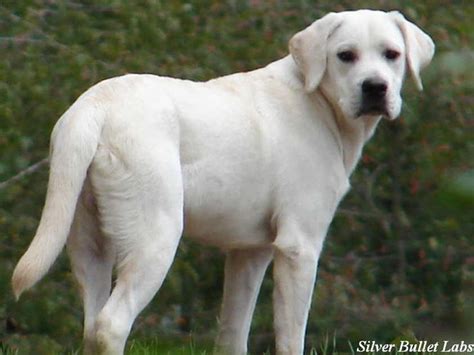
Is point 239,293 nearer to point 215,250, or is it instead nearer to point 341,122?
point 341,122

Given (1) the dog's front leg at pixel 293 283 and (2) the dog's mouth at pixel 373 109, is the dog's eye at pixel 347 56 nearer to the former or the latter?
(2) the dog's mouth at pixel 373 109

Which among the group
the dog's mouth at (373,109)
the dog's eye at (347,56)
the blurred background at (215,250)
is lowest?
the blurred background at (215,250)

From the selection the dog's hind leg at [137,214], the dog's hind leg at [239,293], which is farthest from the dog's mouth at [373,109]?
the dog's hind leg at [137,214]

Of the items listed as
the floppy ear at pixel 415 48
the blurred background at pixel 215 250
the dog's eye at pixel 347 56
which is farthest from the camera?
the blurred background at pixel 215 250

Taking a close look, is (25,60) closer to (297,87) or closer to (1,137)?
(1,137)

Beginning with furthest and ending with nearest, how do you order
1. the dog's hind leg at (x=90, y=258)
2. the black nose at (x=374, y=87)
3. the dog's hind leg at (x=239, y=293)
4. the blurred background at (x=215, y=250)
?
1. the blurred background at (x=215, y=250)
2. the dog's hind leg at (x=239, y=293)
3. the black nose at (x=374, y=87)
4. the dog's hind leg at (x=90, y=258)

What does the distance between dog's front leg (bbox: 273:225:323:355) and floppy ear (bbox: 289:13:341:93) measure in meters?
0.65

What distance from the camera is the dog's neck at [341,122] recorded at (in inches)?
218

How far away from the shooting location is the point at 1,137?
725cm

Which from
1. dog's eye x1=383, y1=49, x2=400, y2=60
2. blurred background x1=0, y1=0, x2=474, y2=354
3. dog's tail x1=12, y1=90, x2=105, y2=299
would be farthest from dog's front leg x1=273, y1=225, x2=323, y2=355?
blurred background x1=0, y1=0, x2=474, y2=354

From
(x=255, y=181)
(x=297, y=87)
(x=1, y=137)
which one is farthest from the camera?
(x=1, y=137)

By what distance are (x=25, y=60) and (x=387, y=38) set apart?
→ 288cm

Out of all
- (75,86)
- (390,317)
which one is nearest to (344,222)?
(390,317)

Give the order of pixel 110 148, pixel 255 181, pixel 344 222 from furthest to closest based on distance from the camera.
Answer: pixel 344 222 < pixel 255 181 < pixel 110 148
